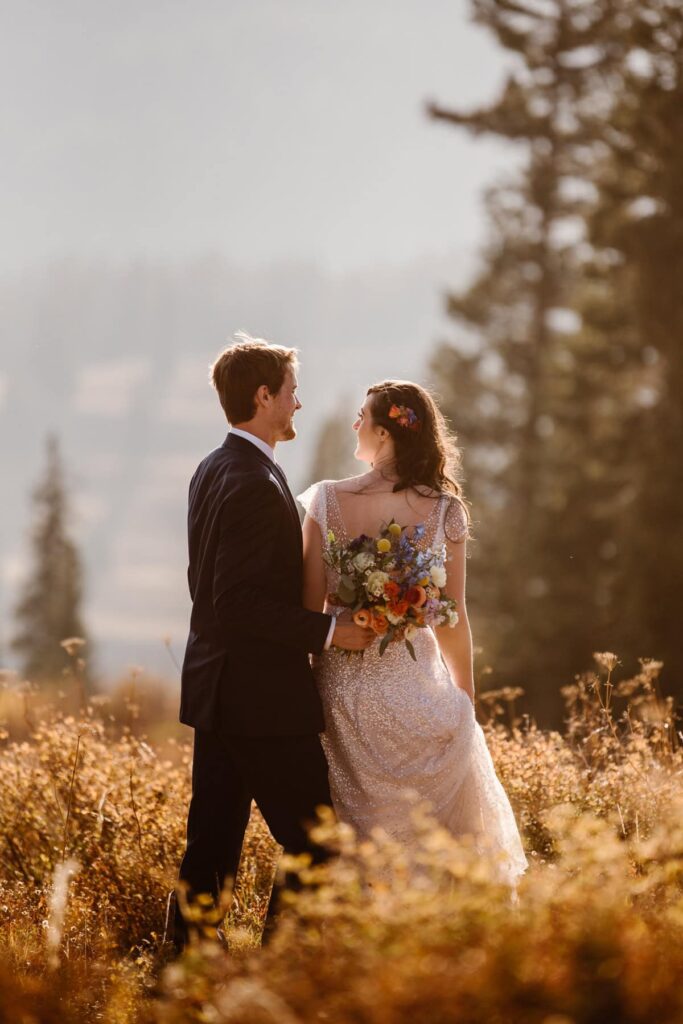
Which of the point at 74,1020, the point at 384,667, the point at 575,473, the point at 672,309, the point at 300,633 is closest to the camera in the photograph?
the point at 74,1020

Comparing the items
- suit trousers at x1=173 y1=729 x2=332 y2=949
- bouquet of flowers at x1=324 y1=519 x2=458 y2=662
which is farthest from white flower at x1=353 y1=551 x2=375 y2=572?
suit trousers at x1=173 y1=729 x2=332 y2=949

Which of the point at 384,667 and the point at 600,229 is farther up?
the point at 600,229

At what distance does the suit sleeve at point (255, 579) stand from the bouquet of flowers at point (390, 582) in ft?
0.71

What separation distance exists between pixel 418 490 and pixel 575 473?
18.5 metres

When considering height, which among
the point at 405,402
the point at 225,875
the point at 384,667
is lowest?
the point at 225,875

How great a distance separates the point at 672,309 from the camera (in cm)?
2059

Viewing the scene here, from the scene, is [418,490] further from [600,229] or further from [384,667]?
[600,229]

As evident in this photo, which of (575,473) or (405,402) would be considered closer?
(405,402)

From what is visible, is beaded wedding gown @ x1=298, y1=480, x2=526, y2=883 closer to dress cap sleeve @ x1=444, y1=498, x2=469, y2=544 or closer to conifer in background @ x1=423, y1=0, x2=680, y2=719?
dress cap sleeve @ x1=444, y1=498, x2=469, y2=544

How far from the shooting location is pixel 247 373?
4668 mm

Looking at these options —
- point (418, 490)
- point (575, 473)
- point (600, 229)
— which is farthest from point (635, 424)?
point (418, 490)

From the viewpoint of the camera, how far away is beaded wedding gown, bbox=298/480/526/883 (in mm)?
4629

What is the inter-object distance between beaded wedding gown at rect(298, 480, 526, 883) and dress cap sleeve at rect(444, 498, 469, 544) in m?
0.15

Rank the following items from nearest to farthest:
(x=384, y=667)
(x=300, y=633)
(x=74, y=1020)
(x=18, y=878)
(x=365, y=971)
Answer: (x=365, y=971)
(x=74, y=1020)
(x=300, y=633)
(x=384, y=667)
(x=18, y=878)
